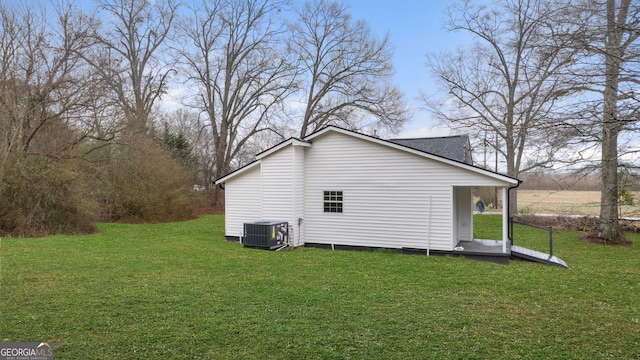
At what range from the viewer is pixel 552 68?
14.4 ft

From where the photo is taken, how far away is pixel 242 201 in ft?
39.5

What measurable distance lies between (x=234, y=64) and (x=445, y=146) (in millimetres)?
19071

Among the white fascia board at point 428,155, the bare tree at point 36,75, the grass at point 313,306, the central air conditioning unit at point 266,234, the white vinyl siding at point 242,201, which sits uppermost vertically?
the bare tree at point 36,75

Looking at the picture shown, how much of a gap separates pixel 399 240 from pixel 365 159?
94.1 inches

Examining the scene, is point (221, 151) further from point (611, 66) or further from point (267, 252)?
point (611, 66)

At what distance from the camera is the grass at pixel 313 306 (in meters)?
3.98

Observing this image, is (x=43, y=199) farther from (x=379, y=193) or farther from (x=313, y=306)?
(x=313, y=306)

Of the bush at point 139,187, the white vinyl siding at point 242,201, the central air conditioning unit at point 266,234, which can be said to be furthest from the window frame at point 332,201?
the bush at point 139,187

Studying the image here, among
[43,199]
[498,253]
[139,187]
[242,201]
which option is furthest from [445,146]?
[139,187]

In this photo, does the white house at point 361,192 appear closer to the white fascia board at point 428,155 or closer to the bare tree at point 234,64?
the white fascia board at point 428,155

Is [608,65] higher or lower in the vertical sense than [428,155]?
higher

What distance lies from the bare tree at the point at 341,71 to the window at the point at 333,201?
562 inches

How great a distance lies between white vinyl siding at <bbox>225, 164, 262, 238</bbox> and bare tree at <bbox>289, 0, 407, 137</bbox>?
1372 centimetres

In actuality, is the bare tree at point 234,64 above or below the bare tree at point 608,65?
above
